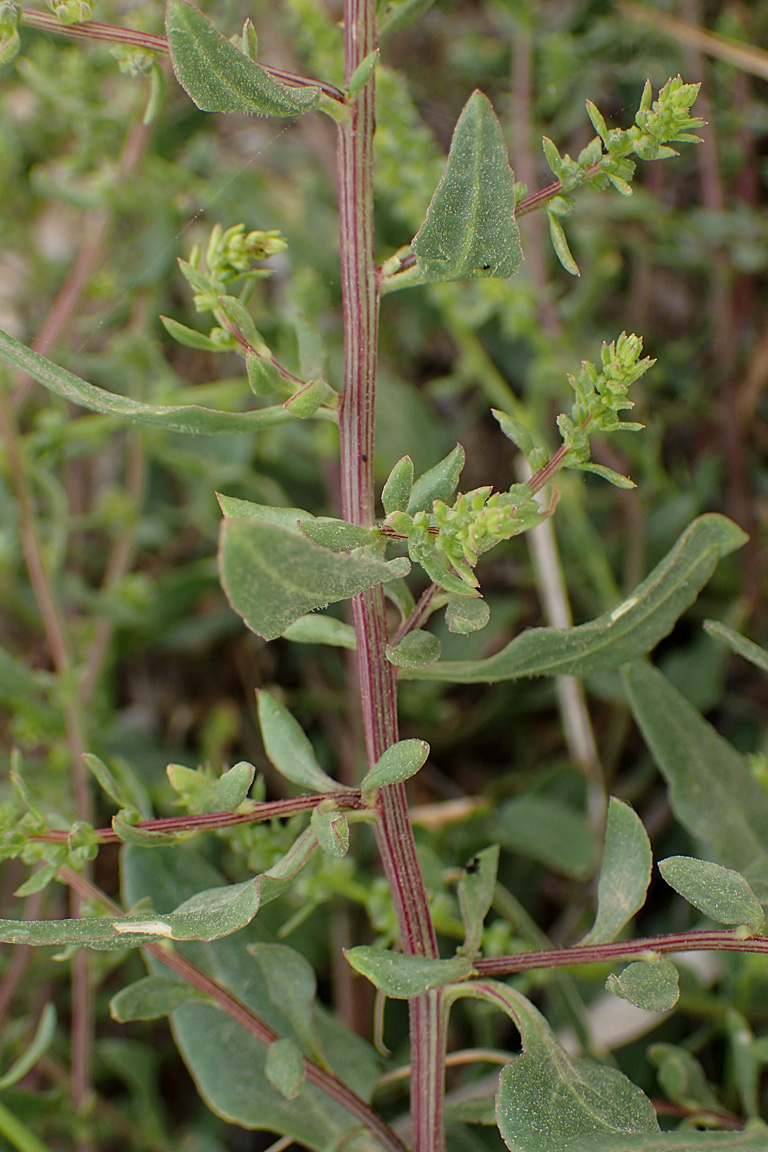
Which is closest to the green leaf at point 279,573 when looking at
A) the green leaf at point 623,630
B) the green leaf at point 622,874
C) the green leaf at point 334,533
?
the green leaf at point 334,533

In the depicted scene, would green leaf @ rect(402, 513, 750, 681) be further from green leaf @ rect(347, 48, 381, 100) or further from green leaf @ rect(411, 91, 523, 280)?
green leaf @ rect(347, 48, 381, 100)

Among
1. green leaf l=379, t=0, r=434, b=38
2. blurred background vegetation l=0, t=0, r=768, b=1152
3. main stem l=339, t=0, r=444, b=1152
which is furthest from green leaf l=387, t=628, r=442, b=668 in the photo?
blurred background vegetation l=0, t=0, r=768, b=1152

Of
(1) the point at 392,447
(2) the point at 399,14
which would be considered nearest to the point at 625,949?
(2) the point at 399,14

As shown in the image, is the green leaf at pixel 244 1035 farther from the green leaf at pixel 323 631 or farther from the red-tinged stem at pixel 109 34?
the red-tinged stem at pixel 109 34

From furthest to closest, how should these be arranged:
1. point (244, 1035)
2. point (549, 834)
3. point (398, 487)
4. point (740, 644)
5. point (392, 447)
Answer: point (392, 447) < point (549, 834) < point (244, 1035) < point (740, 644) < point (398, 487)

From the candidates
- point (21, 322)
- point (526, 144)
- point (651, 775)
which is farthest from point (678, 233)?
point (21, 322)

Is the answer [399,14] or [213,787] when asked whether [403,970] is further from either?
[399,14]
